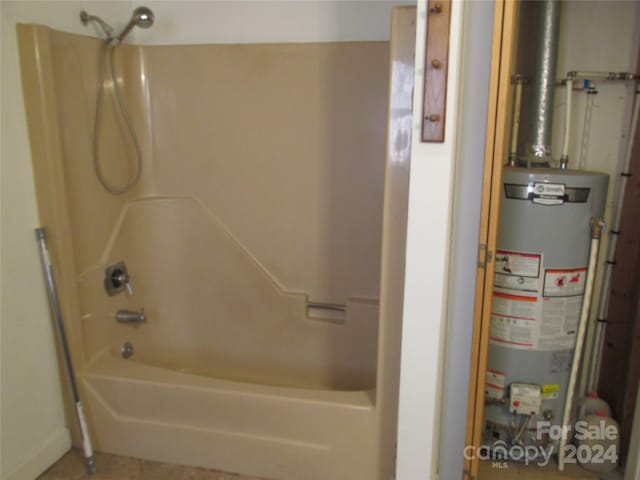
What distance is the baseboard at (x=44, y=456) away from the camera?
176 cm

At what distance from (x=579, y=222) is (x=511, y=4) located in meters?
0.83

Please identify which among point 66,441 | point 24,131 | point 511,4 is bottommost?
point 66,441

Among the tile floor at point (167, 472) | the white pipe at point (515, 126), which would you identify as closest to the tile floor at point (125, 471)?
the tile floor at point (167, 472)

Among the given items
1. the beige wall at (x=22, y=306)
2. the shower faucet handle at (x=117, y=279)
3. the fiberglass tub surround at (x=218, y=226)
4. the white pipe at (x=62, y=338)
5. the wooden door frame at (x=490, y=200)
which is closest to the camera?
the wooden door frame at (x=490, y=200)

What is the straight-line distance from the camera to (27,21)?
1727 millimetres

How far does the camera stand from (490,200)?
4.76 feet

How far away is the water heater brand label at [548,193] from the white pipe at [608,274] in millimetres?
470

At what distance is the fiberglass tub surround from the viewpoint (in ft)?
6.26

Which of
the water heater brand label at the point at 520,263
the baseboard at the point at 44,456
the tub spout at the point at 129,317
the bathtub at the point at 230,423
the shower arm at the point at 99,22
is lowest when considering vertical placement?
the baseboard at the point at 44,456

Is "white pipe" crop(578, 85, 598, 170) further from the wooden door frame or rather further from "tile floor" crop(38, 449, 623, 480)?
"tile floor" crop(38, 449, 623, 480)

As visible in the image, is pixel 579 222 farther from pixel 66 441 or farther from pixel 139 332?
pixel 66 441

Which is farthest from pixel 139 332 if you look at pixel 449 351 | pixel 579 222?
pixel 579 222

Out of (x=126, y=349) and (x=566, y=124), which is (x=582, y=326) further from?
(x=126, y=349)

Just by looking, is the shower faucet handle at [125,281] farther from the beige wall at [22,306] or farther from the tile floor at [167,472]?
the tile floor at [167,472]
